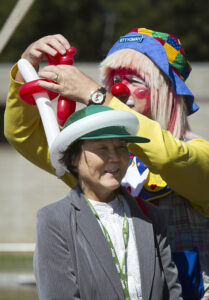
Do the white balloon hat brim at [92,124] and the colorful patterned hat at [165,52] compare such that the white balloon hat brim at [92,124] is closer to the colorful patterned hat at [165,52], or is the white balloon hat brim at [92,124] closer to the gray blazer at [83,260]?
the gray blazer at [83,260]

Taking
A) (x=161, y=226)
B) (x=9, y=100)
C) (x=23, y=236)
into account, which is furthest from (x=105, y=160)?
(x=23, y=236)

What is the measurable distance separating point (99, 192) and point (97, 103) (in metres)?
0.36

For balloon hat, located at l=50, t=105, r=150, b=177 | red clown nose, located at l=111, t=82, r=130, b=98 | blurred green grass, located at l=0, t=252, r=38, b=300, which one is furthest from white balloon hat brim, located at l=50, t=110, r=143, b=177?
blurred green grass, located at l=0, t=252, r=38, b=300

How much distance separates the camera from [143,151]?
Result: 8.05 ft

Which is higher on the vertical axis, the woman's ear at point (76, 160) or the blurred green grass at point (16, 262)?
the woman's ear at point (76, 160)

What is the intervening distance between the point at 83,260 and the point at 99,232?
0.42ft

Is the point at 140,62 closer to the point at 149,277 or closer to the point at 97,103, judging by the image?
the point at 97,103

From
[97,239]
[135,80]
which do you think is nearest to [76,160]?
[97,239]

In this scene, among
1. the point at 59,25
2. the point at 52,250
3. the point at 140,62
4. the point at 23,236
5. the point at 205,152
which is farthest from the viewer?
the point at 59,25

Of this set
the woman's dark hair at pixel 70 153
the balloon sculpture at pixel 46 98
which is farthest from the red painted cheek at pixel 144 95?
the woman's dark hair at pixel 70 153

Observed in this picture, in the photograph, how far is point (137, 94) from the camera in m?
2.87

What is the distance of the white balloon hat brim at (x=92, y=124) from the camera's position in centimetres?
227

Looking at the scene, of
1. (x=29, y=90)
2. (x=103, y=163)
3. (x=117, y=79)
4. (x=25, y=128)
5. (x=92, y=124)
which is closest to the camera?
(x=92, y=124)

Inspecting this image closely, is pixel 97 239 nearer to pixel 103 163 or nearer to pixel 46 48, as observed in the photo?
pixel 103 163
